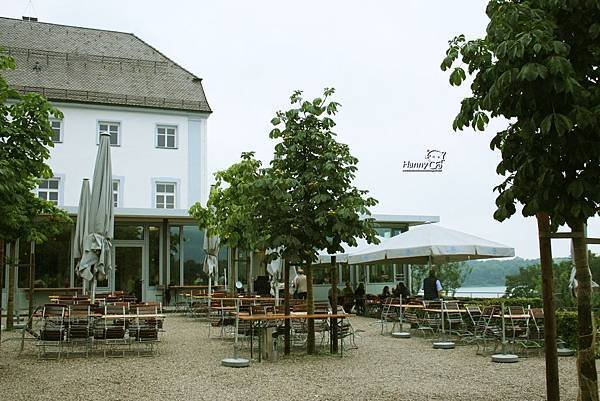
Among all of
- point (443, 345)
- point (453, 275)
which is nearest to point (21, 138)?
point (443, 345)

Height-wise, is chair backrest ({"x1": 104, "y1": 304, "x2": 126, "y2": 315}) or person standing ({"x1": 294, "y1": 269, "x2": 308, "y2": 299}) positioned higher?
person standing ({"x1": 294, "y1": 269, "x2": 308, "y2": 299})

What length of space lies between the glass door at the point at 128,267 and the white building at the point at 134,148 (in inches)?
1.3

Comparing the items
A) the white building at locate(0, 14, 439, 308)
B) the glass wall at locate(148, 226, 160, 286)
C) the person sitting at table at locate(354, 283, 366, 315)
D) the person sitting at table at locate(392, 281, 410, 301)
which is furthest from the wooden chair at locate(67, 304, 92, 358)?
the glass wall at locate(148, 226, 160, 286)

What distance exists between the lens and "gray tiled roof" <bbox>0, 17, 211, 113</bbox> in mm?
26281

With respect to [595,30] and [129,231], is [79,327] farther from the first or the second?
[129,231]

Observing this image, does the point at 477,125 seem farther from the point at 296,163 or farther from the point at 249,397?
the point at 296,163

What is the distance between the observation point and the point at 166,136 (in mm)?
26797

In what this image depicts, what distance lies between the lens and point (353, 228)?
34.4ft

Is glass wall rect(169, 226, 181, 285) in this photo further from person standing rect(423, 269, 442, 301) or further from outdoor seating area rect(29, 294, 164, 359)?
outdoor seating area rect(29, 294, 164, 359)

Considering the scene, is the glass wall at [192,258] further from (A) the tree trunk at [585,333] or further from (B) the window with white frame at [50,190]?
(A) the tree trunk at [585,333]

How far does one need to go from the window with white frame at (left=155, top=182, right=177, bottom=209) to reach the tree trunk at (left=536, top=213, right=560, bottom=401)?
21.7 meters

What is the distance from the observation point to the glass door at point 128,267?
874 inches

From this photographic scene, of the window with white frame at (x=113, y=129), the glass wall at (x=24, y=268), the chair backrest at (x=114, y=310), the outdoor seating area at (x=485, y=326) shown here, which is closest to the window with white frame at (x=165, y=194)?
the window with white frame at (x=113, y=129)

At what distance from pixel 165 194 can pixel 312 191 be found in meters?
16.4
